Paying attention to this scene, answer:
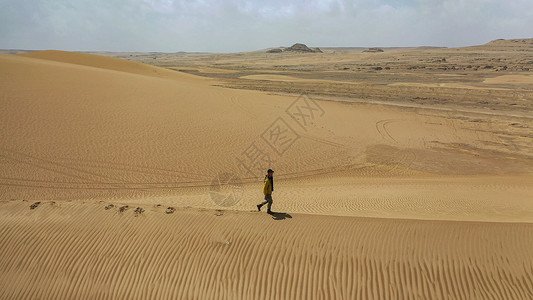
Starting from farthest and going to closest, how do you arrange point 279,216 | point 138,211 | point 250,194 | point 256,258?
point 250,194 < point 279,216 < point 138,211 < point 256,258

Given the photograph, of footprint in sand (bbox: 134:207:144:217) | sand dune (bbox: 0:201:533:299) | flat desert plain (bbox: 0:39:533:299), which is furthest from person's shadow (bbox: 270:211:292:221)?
footprint in sand (bbox: 134:207:144:217)

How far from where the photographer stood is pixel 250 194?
1016 cm

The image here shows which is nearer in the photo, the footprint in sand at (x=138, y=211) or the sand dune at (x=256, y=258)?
the sand dune at (x=256, y=258)

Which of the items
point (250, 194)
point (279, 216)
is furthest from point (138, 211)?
point (250, 194)

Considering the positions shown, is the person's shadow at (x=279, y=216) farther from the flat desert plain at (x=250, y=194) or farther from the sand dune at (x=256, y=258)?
the sand dune at (x=256, y=258)

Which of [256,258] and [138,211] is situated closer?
[256,258]

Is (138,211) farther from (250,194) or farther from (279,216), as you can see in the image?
(250,194)

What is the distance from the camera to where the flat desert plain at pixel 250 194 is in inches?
202

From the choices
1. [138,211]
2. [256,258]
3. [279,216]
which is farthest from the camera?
[279,216]

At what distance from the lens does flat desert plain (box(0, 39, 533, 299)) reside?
16.9 ft

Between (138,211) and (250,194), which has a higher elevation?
(138,211)

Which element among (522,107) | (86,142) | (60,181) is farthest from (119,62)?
(522,107)

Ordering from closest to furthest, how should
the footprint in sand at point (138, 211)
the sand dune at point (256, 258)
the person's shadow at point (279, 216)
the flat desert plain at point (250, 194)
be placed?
the sand dune at point (256, 258) → the flat desert plain at point (250, 194) → the footprint in sand at point (138, 211) → the person's shadow at point (279, 216)

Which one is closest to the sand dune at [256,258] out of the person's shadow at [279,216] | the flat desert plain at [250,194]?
the flat desert plain at [250,194]
